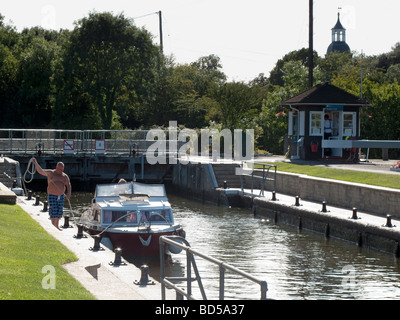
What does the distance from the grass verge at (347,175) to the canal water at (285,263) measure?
3957 mm

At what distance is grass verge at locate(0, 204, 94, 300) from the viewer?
1132cm

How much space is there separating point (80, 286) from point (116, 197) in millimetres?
12870

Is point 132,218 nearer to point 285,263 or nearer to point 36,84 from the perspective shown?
point 285,263

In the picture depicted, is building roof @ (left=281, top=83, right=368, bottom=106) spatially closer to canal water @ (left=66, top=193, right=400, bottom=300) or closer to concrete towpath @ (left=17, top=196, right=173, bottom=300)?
canal water @ (left=66, top=193, right=400, bottom=300)

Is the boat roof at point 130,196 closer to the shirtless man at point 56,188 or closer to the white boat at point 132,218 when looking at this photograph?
the white boat at point 132,218

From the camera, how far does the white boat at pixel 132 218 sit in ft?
73.8

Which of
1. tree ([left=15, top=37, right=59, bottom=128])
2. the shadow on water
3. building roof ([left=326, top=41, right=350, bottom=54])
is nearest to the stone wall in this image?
the shadow on water

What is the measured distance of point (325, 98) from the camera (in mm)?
42219

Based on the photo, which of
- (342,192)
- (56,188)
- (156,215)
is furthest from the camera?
(342,192)

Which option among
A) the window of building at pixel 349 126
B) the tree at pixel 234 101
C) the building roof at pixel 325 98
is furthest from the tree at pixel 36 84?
the window of building at pixel 349 126

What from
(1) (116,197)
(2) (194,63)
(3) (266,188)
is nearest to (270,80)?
(2) (194,63)

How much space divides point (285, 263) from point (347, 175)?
39.1 ft

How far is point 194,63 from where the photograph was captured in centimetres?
12388

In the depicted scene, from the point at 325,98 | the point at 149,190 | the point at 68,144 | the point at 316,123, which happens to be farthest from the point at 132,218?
the point at 68,144
